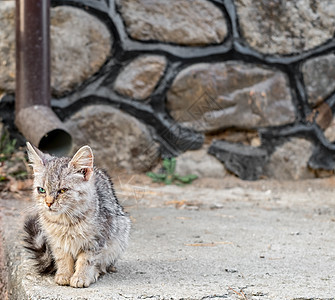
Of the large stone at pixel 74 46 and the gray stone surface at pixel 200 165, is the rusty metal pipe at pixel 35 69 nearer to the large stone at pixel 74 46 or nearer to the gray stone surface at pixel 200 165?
the large stone at pixel 74 46

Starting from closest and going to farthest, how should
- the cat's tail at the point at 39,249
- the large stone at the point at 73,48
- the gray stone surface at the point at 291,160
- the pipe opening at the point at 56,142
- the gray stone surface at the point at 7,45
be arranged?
the cat's tail at the point at 39,249, the pipe opening at the point at 56,142, the gray stone surface at the point at 7,45, the large stone at the point at 73,48, the gray stone surface at the point at 291,160

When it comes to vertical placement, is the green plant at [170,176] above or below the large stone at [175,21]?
below

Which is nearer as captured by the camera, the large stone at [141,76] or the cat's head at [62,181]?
the cat's head at [62,181]

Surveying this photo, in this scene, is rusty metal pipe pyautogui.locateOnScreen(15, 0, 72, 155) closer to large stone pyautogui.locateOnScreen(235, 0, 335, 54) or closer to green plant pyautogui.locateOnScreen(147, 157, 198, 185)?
green plant pyautogui.locateOnScreen(147, 157, 198, 185)

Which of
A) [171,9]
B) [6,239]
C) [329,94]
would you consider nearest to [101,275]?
[6,239]

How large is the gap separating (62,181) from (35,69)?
6.04 feet

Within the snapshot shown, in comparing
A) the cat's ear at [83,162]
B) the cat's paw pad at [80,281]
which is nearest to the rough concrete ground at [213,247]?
the cat's paw pad at [80,281]

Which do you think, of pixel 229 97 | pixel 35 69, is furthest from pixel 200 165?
pixel 35 69

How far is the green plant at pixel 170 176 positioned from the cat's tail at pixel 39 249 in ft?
6.31

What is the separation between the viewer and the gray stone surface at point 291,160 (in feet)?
13.5

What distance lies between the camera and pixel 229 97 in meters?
4.07

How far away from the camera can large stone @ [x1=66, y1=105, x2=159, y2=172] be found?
151 inches

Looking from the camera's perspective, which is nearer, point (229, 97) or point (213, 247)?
point (213, 247)

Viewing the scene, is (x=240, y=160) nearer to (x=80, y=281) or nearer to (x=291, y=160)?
(x=291, y=160)
